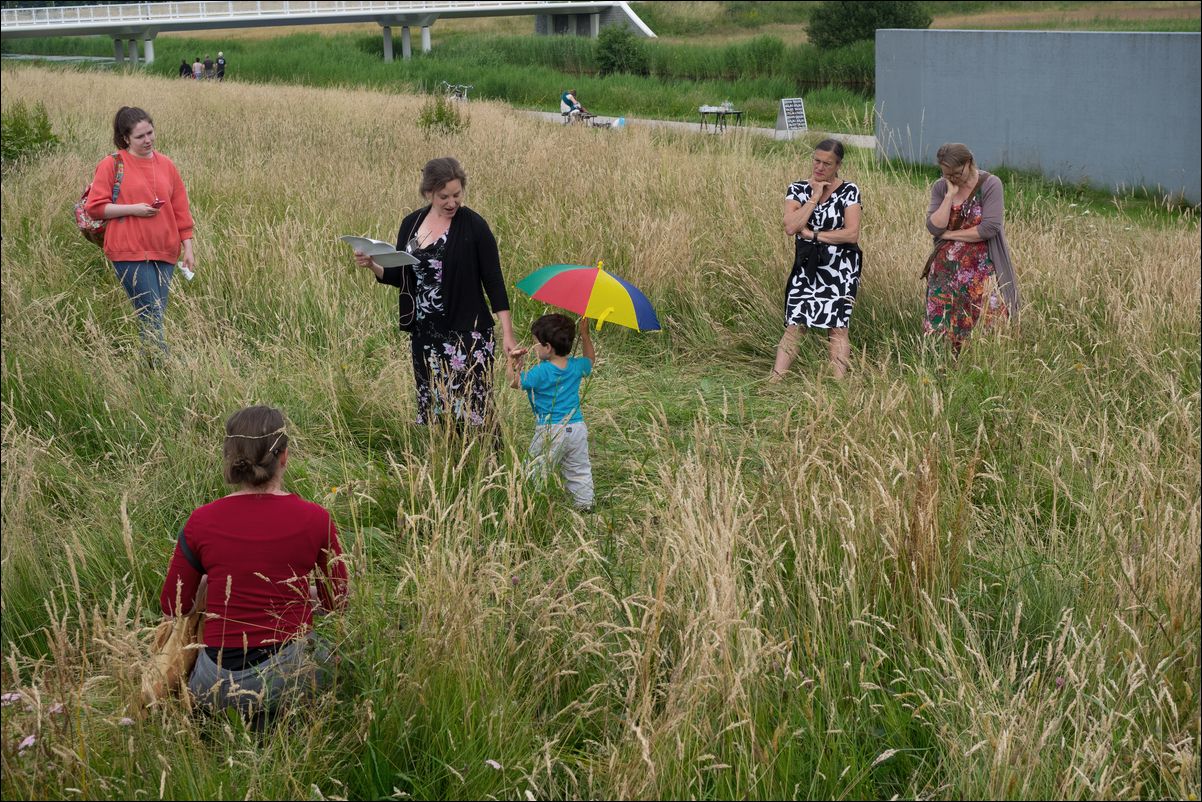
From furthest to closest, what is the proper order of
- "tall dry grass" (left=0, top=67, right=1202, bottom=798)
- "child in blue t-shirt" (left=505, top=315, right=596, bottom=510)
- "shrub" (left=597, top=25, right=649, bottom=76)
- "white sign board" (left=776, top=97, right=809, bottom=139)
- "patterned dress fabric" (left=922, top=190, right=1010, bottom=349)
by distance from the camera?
"shrub" (left=597, top=25, right=649, bottom=76)
"white sign board" (left=776, top=97, right=809, bottom=139)
"patterned dress fabric" (left=922, top=190, right=1010, bottom=349)
"child in blue t-shirt" (left=505, top=315, right=596, bottom=510)
"tall dry grass" (left=0, top=67, right=1202, bottom=798)

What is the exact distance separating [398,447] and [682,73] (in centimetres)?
3309

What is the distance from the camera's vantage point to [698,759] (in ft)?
8.41

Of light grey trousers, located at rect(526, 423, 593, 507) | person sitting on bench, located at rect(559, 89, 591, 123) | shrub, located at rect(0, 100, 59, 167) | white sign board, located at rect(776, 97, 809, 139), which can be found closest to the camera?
light grey trousers, located at rect(526, 423, 593, 507)

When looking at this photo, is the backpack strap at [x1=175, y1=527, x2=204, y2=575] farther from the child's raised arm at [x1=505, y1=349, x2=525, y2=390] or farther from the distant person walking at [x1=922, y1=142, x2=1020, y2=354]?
the distant person walking at [x1=922, y1=142, x2=1020, y2=354]

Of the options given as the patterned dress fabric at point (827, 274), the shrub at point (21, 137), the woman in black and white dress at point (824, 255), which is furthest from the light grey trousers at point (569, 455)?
the shrub at point (21, 137)

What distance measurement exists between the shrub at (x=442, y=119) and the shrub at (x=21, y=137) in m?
4.27

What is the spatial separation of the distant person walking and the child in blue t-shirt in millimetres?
2284

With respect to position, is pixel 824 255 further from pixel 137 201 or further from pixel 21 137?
pixel 21 137

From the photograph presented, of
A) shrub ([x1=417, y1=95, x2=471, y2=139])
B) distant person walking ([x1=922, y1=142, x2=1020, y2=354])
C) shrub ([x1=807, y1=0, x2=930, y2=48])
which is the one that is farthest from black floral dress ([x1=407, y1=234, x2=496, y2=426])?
shrub ([x1=807, y1=0, x2=930, y2=48])

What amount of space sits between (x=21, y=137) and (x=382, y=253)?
899 cm

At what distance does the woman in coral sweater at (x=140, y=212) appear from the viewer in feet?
20.4

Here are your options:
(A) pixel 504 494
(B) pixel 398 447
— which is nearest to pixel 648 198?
(B) pixel 398 447

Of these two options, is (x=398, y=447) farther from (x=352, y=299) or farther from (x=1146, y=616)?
(x=1146, y=616)

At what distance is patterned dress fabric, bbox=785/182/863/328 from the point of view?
6469 mm
